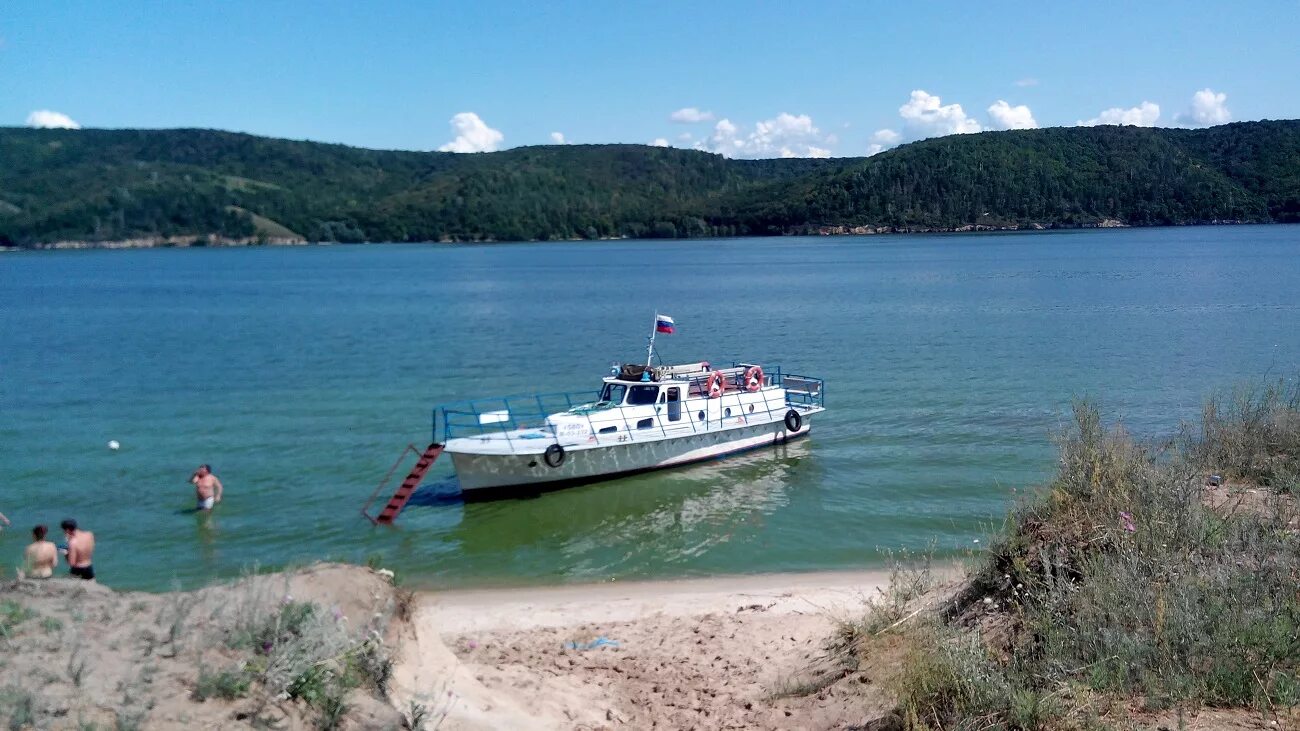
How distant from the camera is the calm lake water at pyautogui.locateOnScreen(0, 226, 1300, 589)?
18.6 metres

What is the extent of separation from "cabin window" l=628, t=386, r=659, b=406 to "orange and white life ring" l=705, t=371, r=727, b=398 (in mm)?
1722

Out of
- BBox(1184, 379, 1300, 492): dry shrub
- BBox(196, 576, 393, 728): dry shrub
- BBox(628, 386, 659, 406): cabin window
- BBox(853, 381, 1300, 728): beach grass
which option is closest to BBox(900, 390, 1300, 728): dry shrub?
BBox(853, 381, 1300, 728): beach grass

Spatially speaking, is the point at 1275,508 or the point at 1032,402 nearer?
the point at 1275,508

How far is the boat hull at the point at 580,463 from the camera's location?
69.3 feet

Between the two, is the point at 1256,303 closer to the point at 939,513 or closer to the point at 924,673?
the point at 939,513

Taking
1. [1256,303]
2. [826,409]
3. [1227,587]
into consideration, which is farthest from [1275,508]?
[1256,303]

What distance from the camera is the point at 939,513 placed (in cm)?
1953

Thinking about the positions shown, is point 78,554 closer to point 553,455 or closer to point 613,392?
point 553,455

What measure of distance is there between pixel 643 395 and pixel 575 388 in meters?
9.56

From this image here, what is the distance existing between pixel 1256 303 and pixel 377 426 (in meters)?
49.2

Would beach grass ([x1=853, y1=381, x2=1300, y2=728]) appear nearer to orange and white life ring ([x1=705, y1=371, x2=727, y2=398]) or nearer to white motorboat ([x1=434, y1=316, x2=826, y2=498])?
white motorboat ([x1=434, y1=316, x2=826, y2=498])

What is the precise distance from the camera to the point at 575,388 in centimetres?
3281

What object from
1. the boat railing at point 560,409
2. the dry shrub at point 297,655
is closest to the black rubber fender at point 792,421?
the boat railing at point 560,409

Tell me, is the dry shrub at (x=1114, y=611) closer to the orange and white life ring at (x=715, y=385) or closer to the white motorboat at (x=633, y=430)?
the white motorboat at (x=633, y=430)
